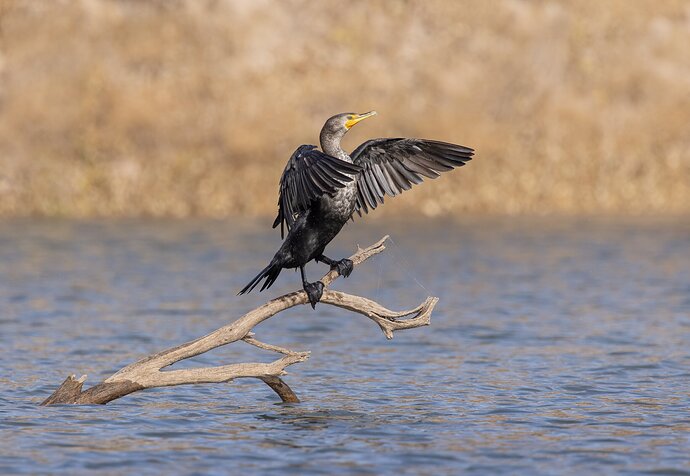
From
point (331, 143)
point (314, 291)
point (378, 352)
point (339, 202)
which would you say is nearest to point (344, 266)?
point (314, 291)

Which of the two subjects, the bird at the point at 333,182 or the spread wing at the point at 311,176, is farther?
the bird at the point at 333,182

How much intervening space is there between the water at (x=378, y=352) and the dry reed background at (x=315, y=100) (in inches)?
96.6

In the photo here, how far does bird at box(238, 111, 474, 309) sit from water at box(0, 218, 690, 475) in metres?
1.42

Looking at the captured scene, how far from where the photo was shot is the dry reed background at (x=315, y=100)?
32188 millimetres

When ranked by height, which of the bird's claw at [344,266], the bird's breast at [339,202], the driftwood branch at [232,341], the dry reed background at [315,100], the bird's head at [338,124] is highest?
the dry reed background at [315,100]

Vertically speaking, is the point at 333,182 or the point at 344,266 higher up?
the point at 333,182

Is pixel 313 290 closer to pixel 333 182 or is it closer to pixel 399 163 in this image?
pixel 333 182

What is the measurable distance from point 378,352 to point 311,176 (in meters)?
6.11

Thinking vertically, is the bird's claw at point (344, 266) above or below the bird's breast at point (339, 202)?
below

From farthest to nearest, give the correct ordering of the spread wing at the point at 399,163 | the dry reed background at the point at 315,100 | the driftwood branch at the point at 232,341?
the dry reed background at the point at 315,100, the spread wing at the point at 399,163, the driftwood branch at the point at 232,341

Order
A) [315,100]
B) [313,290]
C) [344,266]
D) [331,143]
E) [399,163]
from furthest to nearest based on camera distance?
[315,100] → [399,163] → [344,266] → [331,143] → [313,290]

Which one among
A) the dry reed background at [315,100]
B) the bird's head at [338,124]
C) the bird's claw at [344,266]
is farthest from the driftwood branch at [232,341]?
the dry reed background at [315,100]

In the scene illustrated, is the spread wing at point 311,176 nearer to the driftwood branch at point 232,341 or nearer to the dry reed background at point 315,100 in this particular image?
the driftwood branch at point 232,341

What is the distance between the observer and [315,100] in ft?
111
